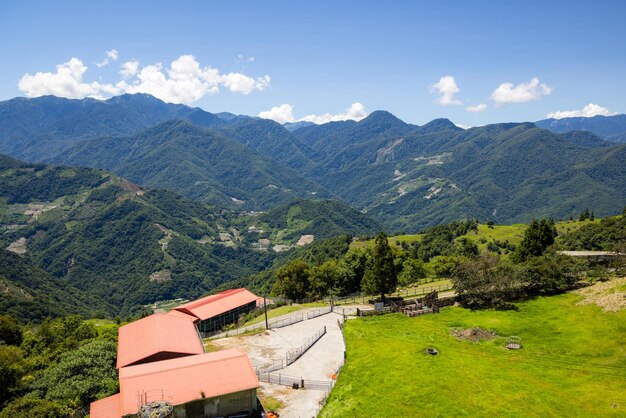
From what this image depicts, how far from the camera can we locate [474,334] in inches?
2126

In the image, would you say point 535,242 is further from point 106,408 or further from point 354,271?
point 106,408

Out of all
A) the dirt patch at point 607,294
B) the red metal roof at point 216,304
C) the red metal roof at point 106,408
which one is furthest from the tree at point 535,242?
the red metal roof at point 106,408

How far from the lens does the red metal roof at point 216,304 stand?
232 ft

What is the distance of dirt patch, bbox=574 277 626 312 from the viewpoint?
54.5 meters

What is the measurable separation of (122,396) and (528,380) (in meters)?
38.2

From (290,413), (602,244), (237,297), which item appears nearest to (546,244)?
(602,244)

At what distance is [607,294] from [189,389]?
56128 mm

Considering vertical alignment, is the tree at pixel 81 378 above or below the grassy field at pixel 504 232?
above

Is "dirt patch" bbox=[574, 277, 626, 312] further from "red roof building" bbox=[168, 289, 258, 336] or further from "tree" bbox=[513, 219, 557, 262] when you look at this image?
"red roof building" bbox=[168, 289, 258, 336]

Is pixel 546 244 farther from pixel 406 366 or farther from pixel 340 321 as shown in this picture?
pixel 406 366

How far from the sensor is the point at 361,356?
1909 inches

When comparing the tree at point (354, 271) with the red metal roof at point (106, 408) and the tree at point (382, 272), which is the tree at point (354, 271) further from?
the red metal roof at point (106, 408)

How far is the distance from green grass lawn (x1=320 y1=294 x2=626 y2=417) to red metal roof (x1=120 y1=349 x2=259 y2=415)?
8855mm

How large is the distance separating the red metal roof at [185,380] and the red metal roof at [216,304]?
92.7 ft
